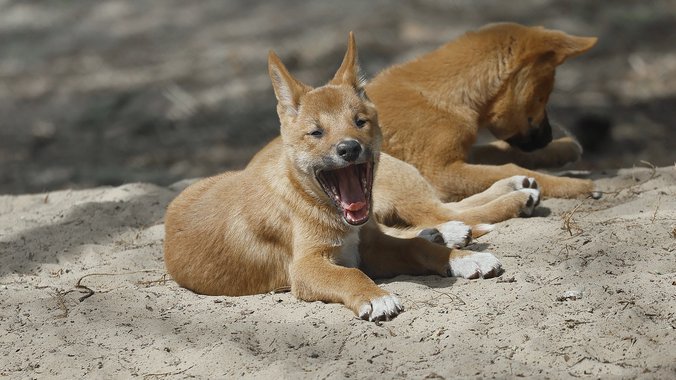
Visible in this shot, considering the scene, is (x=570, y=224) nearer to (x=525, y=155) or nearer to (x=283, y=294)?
(x=283, y=294)

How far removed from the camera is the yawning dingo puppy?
523 centimetres

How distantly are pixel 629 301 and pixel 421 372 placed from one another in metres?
1.12

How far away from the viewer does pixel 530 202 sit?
6.39m

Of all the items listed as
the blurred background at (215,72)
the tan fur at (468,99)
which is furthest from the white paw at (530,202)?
the blurred background at (215,72)

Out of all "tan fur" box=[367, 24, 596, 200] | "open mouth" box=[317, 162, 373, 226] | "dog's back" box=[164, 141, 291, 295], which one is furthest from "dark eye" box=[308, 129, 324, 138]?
"tan fur" box=[367, 24, 596, 200]

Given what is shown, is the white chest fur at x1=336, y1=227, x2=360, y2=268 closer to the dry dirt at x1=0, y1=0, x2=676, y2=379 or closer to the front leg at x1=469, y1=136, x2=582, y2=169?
the dry dirt at x1=0, y1=0, x2=676, y2=379

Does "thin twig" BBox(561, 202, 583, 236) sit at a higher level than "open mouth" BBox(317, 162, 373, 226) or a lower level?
lower

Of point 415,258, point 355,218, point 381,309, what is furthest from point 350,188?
point 381,309

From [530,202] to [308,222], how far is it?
5.61 feet

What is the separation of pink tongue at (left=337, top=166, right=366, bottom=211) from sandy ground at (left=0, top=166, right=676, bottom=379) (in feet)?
1.63

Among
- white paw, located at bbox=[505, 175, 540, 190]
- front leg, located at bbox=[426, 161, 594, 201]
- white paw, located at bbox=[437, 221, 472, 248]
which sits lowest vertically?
front leg, located at bbox=[426, 161, 594, 201]

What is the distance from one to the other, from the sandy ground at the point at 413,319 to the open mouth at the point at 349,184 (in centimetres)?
50

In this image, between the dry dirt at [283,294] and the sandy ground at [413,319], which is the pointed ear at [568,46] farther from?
the sandy ground at [413,319]

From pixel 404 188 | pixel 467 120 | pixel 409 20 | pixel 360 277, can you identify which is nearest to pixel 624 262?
pixel 360 277
